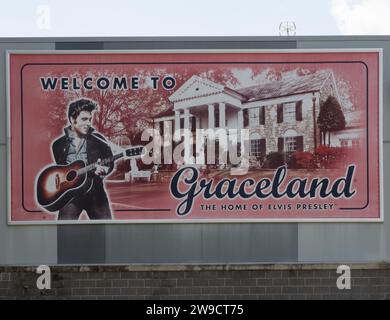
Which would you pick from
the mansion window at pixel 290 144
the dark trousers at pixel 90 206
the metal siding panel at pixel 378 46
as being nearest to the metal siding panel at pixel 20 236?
the dark trousers at pixel 90 206

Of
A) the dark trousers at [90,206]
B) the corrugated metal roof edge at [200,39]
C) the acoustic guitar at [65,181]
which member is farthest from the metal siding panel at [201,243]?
the corrugated metal roof edge at [200,39]

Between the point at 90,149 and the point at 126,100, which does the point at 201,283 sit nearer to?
the point at 90,149

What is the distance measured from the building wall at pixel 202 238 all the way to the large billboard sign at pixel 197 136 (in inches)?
5.1

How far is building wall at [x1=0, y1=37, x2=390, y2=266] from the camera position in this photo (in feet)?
27.1

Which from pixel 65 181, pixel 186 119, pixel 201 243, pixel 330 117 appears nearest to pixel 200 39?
pixel 186 119

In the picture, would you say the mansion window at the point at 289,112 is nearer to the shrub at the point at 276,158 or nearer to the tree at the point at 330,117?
the tree at the point at 330,117

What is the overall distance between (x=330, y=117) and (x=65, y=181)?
3933 mm

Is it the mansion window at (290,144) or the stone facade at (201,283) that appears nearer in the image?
the stone facade at (201,283)

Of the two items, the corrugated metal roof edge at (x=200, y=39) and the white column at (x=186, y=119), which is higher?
the corrugated metal roof edge at (x=200, y=39)

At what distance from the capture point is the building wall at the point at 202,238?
825 centimetres

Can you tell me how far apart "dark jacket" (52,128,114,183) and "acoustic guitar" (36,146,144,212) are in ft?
0.24

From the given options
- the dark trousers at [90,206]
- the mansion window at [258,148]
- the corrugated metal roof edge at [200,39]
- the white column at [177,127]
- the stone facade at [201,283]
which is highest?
the corrugated metal roof edge at [200,39]

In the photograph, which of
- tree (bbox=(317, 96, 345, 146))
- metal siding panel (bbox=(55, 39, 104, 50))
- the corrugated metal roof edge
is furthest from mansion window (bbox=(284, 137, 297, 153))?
metal siding panel (bbox=(55, 39, 104, 50))

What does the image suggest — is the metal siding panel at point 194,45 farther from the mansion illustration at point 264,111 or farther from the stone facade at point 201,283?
the stone facade at point 201,283
